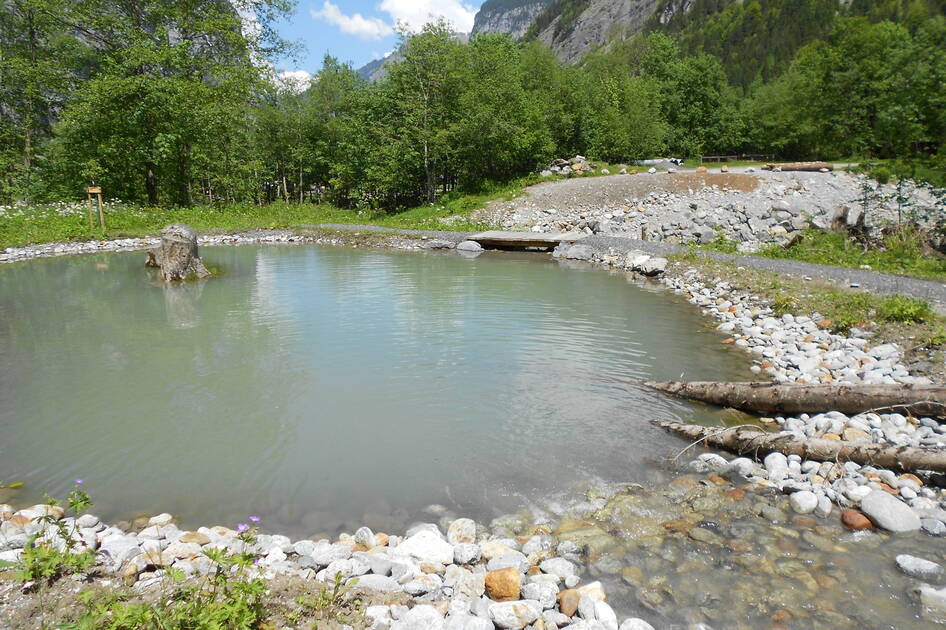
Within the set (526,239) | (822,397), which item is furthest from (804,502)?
(526,239)

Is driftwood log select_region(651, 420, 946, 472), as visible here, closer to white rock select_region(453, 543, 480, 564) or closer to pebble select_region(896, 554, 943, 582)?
pebble select_region(896, 554, 943, 582)

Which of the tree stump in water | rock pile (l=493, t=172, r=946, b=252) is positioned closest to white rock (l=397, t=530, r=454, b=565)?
the tree stump in water

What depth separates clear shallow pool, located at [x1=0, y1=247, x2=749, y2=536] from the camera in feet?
16.5

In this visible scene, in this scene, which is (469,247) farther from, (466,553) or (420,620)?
(420,620)

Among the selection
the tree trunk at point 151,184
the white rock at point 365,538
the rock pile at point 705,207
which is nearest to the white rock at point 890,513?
the white rock at point 365,538

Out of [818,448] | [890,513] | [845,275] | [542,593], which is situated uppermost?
[845,275]

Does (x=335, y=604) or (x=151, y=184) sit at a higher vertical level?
(x=151, y=184)

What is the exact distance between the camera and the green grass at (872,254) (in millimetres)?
12727

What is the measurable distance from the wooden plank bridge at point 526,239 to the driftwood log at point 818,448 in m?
15.6

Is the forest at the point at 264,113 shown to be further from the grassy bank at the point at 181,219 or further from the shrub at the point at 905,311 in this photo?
the shrub at the point at 905,311

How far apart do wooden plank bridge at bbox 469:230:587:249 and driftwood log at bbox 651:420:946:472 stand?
51.2 feet

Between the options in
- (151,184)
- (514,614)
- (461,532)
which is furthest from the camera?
(151,184)

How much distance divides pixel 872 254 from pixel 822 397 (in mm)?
10973

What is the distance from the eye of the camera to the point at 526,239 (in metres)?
21.4
